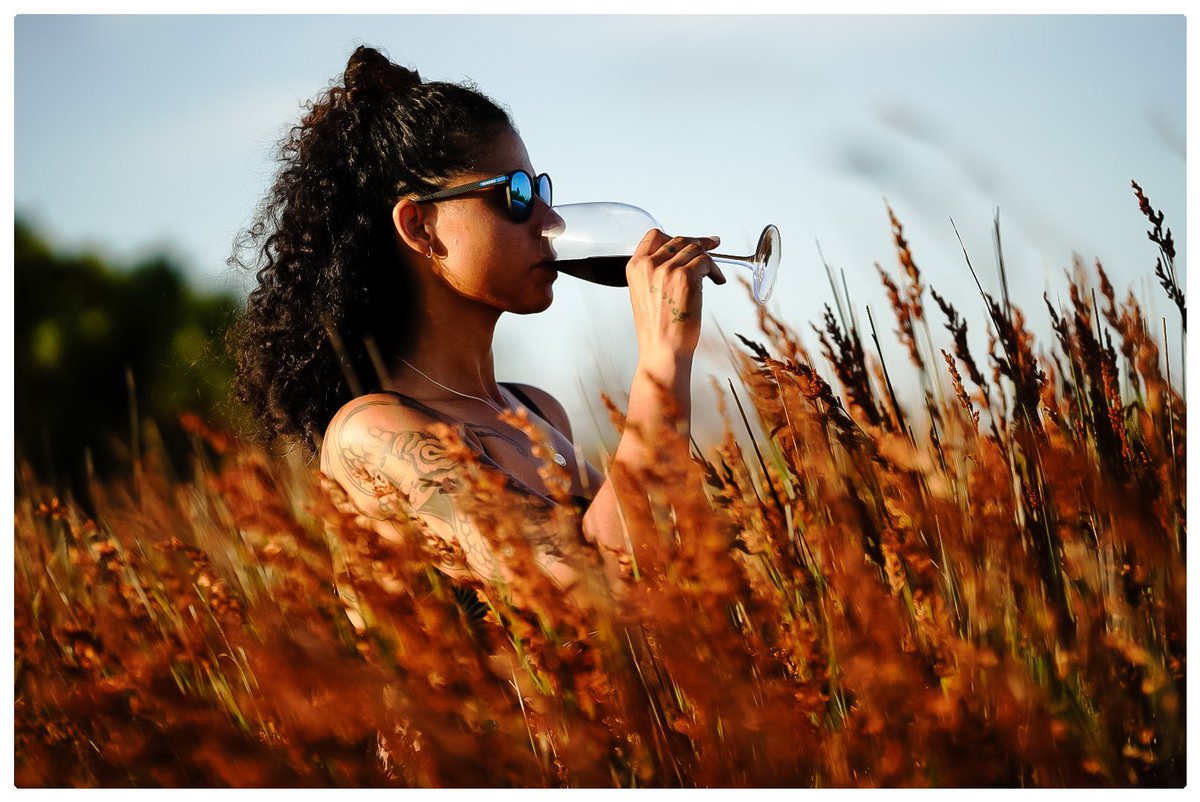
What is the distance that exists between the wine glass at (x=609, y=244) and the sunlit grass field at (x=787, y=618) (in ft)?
0.89

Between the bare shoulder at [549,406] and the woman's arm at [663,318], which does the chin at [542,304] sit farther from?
the bare shoulder at [549,406]

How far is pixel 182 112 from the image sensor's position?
229 centimetres

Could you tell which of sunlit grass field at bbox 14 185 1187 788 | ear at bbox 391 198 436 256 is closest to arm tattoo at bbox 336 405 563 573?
sunlit grass field at bbox 14 185 1187 788

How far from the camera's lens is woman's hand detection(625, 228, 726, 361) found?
1642mm

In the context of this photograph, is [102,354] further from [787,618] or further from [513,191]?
[787,618]

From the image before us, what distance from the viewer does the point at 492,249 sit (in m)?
1.89

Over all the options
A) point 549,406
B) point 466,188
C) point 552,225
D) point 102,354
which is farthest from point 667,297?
point 102,354

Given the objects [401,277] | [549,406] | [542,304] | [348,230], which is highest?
[348,230]

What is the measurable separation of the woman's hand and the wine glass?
0.15m

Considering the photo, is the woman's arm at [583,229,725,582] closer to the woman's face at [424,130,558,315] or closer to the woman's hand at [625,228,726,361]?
the woman's hand at [625,228,726,361]

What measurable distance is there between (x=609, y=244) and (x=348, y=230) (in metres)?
0.55

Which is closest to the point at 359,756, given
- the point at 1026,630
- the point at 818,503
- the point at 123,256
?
the point at 818,503

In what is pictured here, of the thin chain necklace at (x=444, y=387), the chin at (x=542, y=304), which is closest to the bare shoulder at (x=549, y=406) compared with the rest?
the thin chain necklace at (x=444, y=387)
